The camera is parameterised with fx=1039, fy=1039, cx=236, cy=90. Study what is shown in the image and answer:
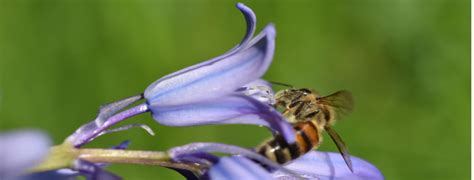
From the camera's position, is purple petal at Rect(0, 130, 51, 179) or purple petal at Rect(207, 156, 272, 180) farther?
purple petal at Rect(207, 156, 272, 180)

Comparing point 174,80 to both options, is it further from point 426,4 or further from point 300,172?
point 426,4

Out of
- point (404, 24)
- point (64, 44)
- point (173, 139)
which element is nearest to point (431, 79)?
point (404, 24)

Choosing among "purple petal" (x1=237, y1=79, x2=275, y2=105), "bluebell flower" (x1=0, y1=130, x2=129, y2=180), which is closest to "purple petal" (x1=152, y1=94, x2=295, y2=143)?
"purple petal" (x1=237, y1=79, x2=275, y2=105)

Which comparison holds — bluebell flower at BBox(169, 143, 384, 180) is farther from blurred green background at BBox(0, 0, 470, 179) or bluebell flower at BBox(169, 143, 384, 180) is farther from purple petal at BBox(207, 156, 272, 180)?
blurred green background at BBox(0, 0, 470, 179)

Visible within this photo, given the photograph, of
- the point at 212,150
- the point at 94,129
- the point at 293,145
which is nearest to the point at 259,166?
the point at 212,150

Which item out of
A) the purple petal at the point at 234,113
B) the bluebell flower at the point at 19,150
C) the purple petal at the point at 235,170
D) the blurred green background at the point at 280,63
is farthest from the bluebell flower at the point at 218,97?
the blurred green background at the point at 280,63

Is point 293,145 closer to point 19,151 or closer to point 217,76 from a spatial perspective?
point 217,76
